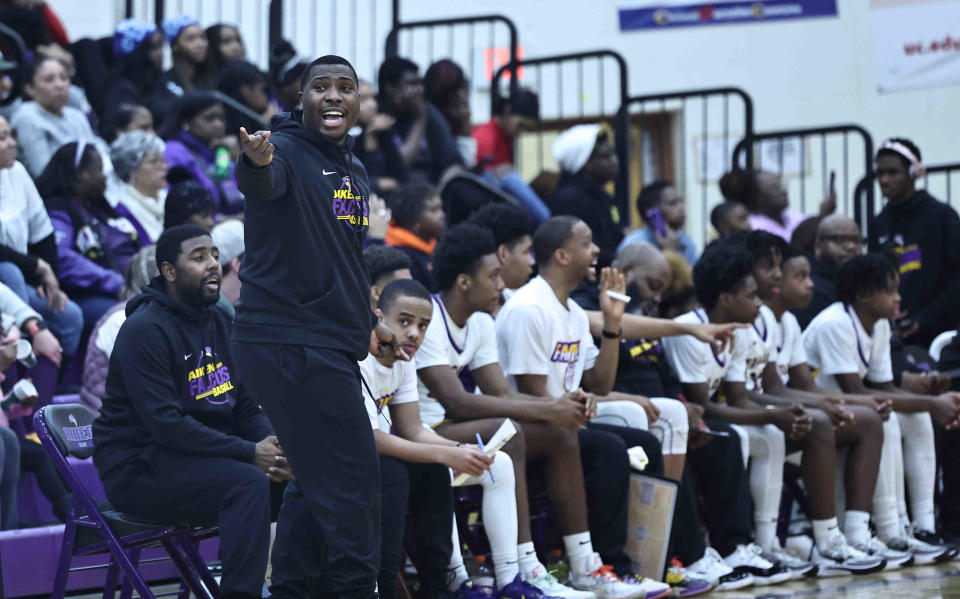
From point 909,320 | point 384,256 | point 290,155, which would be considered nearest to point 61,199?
point 384,256

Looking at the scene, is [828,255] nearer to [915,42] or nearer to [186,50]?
[186,50]

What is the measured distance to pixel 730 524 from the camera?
5355mm

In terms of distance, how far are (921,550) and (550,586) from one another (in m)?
2.14

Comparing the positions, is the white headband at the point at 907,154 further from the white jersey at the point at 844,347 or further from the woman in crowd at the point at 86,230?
the woman in crowd at the point at 86,230

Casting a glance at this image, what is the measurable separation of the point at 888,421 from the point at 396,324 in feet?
9.49

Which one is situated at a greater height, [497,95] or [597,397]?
[497,95]

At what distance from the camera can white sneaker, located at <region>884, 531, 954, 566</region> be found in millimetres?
5789

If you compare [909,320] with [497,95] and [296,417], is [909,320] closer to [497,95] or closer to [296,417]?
[497,95]

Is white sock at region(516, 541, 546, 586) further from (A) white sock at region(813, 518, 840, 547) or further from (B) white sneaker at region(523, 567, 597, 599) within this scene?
(A) white sock at region(813, 518, 840, 547)

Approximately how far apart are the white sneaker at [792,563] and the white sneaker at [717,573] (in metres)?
0.25

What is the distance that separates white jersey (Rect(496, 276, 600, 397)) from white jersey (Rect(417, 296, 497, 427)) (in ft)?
0.49

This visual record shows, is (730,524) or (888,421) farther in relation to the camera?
(888,421)

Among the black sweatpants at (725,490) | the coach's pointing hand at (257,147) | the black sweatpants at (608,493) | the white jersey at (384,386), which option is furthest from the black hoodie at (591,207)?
the coach's pointing hand at (257,147)

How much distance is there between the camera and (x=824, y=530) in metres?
5.65
